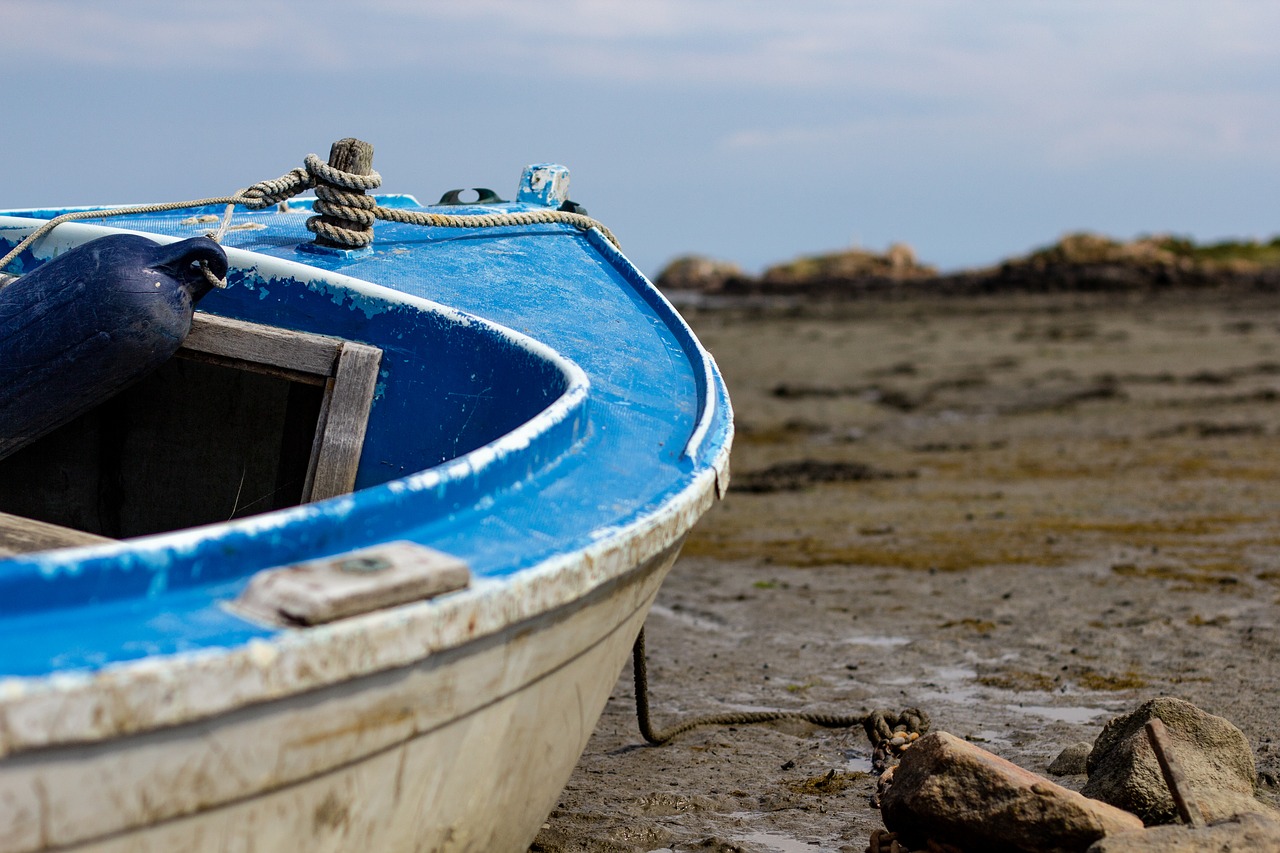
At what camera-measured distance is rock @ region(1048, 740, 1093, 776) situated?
125 inches

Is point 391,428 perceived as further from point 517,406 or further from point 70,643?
point 70,643

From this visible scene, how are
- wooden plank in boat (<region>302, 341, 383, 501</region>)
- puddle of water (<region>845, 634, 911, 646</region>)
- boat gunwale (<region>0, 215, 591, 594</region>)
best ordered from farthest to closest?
1. puddle of water (<region>845, 634, 911, 646</region>)
2. wooden plank in boat (<region>302, 341, 383, 501</region>)
3. boat gunwale (<region>0, 215, 591, 594</region>)

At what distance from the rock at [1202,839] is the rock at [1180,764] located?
0.29m

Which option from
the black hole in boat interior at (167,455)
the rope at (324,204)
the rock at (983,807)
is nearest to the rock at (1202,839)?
the rock at (983,807)

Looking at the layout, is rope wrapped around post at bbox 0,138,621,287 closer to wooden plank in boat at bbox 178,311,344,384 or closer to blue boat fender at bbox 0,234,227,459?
wooden plank in boat at bbox 178,311,344,384

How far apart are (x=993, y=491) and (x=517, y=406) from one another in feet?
19.1

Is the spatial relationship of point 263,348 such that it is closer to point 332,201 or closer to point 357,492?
point 332,201

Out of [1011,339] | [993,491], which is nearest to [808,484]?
[993,491]

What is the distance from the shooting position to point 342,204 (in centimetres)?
359

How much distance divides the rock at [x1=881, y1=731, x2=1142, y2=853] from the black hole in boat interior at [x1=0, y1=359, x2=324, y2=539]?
2.03 metres

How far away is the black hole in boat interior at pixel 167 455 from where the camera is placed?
3.61m

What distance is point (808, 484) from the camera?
8.56 m

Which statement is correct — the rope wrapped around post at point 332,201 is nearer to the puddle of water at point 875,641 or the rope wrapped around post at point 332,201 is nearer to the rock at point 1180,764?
the puddle of water at point 875,641

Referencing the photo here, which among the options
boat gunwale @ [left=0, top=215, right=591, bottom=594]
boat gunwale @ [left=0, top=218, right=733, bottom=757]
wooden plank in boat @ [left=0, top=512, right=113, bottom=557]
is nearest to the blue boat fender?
boat gunwale @ [left=0, top=215, right=591, bottom=594]
